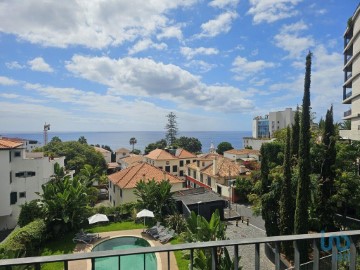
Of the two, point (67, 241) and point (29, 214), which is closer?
point (67, 241)

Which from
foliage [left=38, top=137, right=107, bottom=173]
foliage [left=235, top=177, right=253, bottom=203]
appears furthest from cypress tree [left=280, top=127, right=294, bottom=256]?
foliage [left=38, top=137, right=107, bottom=173]

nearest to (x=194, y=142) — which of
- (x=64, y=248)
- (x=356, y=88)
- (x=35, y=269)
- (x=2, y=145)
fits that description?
A: (x=356, y=88)

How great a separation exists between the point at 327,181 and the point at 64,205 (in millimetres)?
20190

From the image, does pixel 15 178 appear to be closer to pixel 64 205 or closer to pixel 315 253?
pixel 64 205

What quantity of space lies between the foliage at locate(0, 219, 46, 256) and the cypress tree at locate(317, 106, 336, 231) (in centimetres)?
1979

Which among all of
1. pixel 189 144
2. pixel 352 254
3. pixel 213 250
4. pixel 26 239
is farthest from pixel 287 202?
pixel 189 144

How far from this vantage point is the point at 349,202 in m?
19.0

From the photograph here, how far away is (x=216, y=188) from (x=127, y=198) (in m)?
15.5

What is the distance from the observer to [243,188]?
36.5 m

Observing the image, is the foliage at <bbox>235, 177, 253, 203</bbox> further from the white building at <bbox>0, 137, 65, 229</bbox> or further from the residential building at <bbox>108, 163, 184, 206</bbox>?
the white building at <bbox>0, 137, 65, 229</bbox>

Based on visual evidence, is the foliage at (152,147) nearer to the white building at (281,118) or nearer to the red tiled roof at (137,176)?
the white building at (281,118)

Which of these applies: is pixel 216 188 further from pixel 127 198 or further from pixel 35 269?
pixel 35 269

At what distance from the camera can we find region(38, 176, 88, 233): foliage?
21391 millimetres

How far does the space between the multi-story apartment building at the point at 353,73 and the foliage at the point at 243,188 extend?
1383 cm
